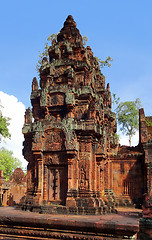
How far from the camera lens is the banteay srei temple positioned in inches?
431

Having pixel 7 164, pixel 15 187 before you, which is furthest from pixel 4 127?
pixel 7 164

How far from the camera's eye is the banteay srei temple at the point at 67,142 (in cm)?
1095

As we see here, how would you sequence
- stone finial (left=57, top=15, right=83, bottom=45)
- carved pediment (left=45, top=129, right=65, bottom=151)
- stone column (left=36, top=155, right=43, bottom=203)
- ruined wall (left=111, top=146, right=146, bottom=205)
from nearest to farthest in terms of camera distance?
stone column (left=36, top=155, right=43, bottom=203) < carved pediment (left=45, top=129, right=65, bottom=151) < stone finial (left=57, top=15, right=83, bottom=45) < ruined wall (left=111, top=146, right=146, bottom=205)

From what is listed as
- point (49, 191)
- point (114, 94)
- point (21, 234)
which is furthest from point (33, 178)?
point (114, 94)

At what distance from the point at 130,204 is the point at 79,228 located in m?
8.51

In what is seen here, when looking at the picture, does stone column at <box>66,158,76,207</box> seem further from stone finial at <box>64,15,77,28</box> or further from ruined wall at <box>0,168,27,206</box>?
ruined wall at <box>0,168,27,206</box>

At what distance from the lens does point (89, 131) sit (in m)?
11.2

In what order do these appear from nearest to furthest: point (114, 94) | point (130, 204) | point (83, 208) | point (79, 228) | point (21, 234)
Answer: point (79, 228)
point (21, 234)
point (83, 208)
point (130, 204)
point (114, 94)

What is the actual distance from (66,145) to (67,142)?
139 mm

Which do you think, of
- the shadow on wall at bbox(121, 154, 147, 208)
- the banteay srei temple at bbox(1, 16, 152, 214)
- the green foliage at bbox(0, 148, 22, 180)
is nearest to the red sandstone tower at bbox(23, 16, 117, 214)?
the banteay srei temple at bbox(1, 16, 152, 214)

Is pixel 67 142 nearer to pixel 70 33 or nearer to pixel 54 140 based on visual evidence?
pixel 54 140

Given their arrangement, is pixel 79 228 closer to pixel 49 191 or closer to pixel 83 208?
pixel 83 208

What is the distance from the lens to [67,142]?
437 inches

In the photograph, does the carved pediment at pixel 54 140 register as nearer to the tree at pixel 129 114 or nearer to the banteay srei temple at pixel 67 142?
the banteay srei temple at pixel 67 142
